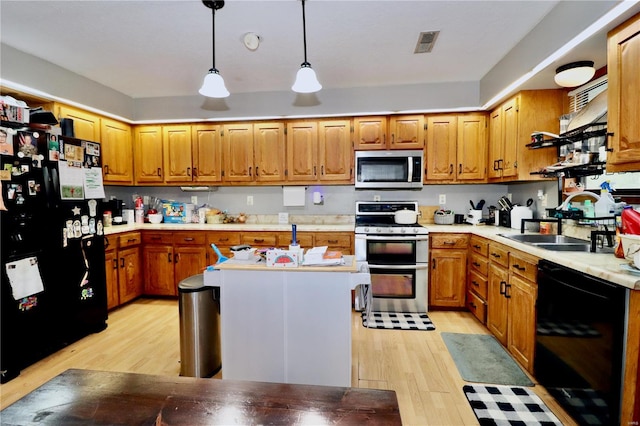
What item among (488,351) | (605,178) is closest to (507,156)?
(605,178)

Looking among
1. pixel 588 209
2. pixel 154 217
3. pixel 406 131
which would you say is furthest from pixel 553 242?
pixel 154 217

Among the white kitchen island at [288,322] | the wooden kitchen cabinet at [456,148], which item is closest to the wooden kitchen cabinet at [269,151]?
the wooden kitchen cabinet at [456,148]

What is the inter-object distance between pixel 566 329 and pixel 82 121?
463 cm

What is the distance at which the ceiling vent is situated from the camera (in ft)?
8.24

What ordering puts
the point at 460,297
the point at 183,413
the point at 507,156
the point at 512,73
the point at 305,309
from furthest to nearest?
the point at 460,297 < the point at 507,156 < the point at 512,73 < the point at 305,309 < the point at 183,413

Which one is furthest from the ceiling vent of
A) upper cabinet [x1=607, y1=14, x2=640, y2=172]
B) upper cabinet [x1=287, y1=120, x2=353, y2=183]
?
upper cabinet [x1=287, y1=120, x2=353, y2=183]

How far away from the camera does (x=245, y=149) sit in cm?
397

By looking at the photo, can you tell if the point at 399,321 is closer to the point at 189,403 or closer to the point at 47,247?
the point at 189,403

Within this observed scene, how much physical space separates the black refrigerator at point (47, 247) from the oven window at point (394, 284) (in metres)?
2.73

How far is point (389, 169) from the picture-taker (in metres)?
3.73

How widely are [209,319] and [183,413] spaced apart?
1.36 metres

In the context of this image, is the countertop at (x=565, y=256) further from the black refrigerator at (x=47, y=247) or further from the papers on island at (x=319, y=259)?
the papers on island at (x=319, y=259)

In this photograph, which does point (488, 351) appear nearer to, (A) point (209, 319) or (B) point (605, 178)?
(B) point (605, 178)

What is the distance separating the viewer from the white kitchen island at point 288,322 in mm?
1917
